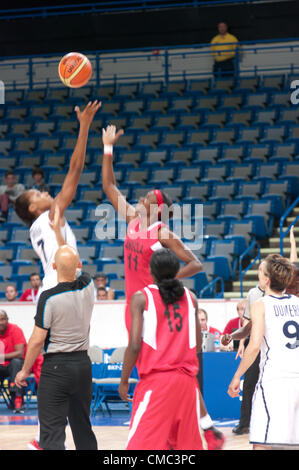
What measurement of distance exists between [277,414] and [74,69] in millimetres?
3801

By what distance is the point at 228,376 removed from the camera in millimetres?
10086

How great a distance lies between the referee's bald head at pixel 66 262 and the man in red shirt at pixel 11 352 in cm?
639

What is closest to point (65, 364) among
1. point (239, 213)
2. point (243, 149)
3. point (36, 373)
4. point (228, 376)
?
point (228, 376)

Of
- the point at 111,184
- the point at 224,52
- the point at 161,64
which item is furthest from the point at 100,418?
the point at 161,64

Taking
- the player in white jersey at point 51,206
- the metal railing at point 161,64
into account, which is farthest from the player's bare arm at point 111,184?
the metal railing at point 161,64

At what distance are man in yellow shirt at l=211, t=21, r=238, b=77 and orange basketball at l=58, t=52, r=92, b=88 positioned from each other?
11.9 metres

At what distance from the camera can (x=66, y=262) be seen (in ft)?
16.6

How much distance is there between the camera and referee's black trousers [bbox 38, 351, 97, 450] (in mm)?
→ 4945

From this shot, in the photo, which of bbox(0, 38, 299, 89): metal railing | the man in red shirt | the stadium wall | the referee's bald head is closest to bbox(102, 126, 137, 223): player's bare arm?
the referee's bald head

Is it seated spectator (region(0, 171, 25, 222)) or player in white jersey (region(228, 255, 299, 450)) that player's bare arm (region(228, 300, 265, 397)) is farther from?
seated spectator (region(0, 171, 25, 222))

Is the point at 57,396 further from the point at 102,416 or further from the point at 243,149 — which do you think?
the point at 243,149

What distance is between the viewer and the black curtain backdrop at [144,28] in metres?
19.2

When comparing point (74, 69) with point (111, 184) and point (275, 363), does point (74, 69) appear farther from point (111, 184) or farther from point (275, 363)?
point (275, 363)

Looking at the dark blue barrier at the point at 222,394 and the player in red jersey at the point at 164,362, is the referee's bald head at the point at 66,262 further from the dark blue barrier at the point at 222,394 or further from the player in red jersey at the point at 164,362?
the dark blue barrier at the point at 222,394
